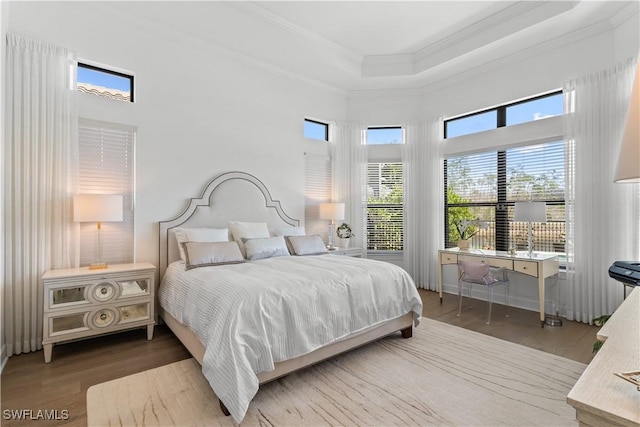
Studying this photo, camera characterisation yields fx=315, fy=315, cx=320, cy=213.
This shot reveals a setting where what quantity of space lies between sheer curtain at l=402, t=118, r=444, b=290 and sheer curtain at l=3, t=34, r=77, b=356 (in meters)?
4.46

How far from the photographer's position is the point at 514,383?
2.29 m

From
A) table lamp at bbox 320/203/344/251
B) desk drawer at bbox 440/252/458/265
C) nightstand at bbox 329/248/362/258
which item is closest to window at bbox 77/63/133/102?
table lamp at bbox 320/203/344/251

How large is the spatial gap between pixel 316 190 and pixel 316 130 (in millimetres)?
1023

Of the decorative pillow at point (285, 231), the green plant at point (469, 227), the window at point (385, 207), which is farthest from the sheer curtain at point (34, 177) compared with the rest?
the green plant at point (469, 227)

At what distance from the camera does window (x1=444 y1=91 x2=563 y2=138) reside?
156 inches

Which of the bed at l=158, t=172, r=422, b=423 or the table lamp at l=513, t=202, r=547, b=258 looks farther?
the table lamp at l=513, t=202, r=547, b=258

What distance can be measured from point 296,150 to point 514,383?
3.81 metres

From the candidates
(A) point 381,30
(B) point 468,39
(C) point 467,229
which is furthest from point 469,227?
(A) point 381,30

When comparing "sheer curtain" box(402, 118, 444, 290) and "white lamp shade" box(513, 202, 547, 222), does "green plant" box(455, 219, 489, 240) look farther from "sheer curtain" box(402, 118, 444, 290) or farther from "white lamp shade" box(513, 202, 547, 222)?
"white lamp shade" box(513, 202, 547, 222)

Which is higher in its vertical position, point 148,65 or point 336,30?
point 336,30

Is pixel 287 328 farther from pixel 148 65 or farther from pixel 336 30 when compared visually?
pixel 336 30

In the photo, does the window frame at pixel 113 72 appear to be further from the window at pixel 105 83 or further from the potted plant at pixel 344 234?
the potted plant at pixel 344 234

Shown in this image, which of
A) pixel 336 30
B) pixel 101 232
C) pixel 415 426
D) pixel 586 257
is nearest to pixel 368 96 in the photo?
pixel 336 30

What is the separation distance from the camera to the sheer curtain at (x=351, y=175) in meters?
5.30
